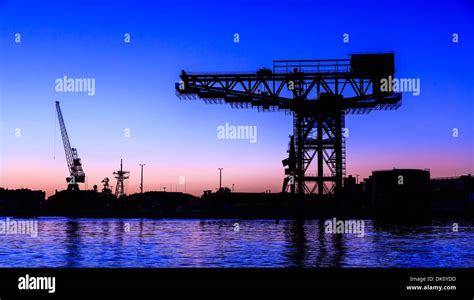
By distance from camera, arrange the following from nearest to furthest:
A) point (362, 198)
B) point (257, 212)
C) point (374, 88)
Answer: point (374, 88), point (362, 198), point (257, 212)

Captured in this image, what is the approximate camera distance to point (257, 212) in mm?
157000

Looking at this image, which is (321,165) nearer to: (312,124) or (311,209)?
(312,124)

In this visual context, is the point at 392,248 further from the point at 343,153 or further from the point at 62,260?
the point at 343,153

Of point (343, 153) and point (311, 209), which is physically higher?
point (343, 153)

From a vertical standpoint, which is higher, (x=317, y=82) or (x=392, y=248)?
(x=317, y=82)

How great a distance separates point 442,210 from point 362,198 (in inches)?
1155

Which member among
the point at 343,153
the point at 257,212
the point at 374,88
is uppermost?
the point at 374,88

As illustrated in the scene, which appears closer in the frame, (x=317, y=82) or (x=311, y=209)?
(x=317, y=82)
